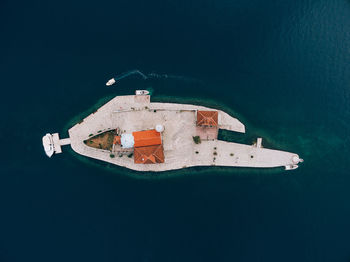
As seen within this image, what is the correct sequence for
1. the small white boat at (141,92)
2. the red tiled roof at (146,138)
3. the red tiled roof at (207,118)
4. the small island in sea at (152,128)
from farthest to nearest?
1. the small white boat at (141,92)
2. the small island in sea at (152,128)
3. the red tiled roof at (207,118)
4. the red tiled roof at (146,138)


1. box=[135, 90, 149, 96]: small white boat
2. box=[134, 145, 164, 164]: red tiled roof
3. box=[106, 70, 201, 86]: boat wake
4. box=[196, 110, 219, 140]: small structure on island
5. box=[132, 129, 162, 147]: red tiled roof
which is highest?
box=[106, 70, 201, 86]: boat wake

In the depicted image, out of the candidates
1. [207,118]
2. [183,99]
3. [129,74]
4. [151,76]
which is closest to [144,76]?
[151,76]

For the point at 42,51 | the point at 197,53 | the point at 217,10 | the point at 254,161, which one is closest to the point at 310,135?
the point at 254,161

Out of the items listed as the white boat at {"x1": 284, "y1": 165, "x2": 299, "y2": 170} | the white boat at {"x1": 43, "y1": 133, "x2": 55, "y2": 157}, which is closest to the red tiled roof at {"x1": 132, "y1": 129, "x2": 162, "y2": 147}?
A: the white boat at {"x1": 43, "y1": 133, "x2": 55, "y2": 157}

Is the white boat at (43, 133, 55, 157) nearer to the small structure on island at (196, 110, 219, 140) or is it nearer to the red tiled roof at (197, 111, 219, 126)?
the small structure on island at (196, 110, 219, 140)

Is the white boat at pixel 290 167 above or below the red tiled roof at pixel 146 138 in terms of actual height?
below

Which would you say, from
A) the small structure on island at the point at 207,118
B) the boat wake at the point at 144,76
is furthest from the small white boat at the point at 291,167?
the boat wake at the point at 144,76

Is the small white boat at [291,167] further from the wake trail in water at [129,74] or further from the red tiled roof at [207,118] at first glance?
the wake trail in water at [129,74]

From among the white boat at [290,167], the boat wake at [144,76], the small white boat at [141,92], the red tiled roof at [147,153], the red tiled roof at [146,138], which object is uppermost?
the boat wake at [144,76]
